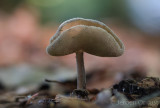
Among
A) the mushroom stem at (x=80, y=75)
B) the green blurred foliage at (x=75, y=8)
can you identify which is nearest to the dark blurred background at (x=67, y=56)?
the green blurred foliage at (x=75, y=8)

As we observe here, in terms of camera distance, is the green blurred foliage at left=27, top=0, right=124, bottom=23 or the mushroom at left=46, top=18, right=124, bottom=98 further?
the green blurred foliage at left=27, top=0, right=124, bottom=23

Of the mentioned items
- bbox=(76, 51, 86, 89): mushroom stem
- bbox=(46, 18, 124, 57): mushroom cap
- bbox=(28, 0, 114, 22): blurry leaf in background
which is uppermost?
bbox=(28, 0, 114, 22): blurry leaf in background

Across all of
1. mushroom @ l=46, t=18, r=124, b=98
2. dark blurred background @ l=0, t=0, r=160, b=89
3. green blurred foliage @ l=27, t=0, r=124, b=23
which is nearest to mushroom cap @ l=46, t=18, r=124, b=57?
mushroom @ l=46, t=18, r=124, b=98

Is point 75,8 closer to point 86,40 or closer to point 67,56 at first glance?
point 67,56

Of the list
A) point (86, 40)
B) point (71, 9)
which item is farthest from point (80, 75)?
point (71, 9)

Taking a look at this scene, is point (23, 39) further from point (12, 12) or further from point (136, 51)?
point (136, 51)

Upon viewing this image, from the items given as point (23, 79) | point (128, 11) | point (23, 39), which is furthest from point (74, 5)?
point (23, 79)

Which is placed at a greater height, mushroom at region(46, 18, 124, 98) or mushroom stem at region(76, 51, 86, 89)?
mushroom at region(46, 18, 124, 98)

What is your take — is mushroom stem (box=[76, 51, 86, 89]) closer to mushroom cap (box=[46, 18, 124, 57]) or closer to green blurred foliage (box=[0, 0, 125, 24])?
mushroom cap (box=[46, 18, 124, 57])
